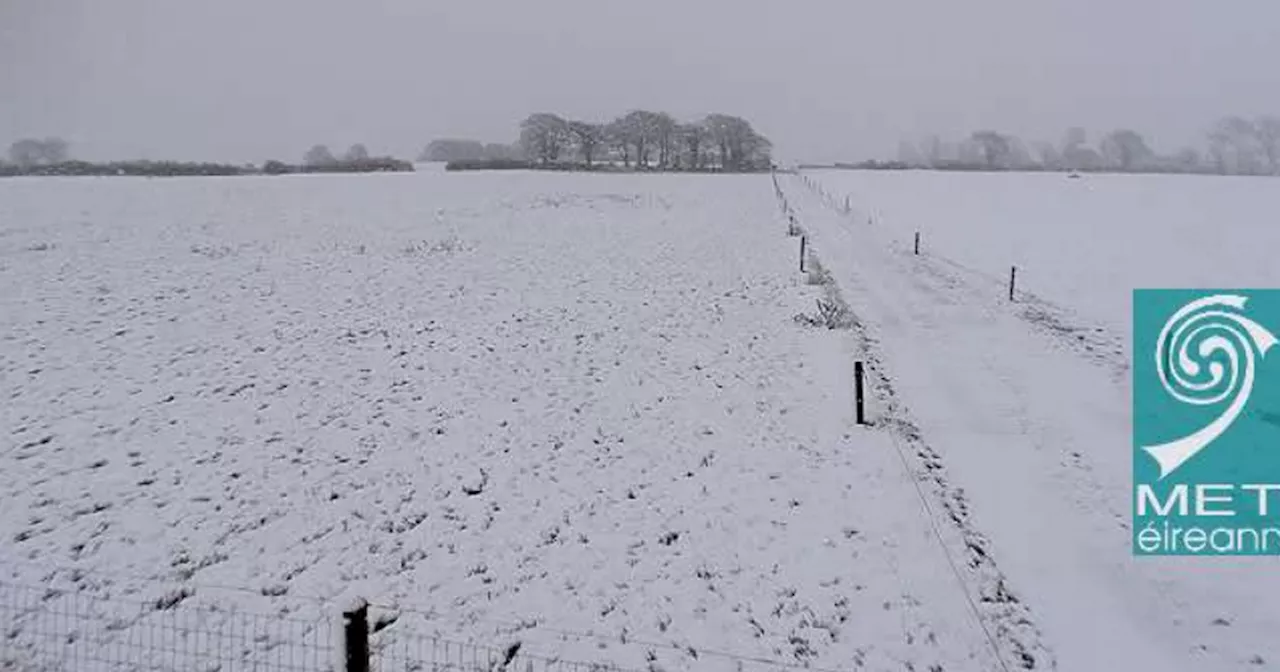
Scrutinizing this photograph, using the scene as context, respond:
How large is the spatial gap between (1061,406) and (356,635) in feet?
45.3

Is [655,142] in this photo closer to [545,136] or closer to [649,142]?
[649,142]

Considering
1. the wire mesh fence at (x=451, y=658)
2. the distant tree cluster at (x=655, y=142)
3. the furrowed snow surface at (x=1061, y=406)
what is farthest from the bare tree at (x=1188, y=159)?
the wire mesh fence at (x=451, y=658)

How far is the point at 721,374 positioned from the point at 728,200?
1918 inches

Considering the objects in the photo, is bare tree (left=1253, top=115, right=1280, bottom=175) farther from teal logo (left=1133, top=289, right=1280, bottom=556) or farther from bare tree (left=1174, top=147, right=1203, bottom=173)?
teal logo (left=1133, top=289, right=1280, bottom=556)

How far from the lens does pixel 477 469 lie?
39.2 ft

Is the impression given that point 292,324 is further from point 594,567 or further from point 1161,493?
point 1161,493

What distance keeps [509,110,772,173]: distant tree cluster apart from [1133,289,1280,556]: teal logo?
132m

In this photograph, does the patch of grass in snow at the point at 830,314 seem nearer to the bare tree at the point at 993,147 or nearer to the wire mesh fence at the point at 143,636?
the wire mesh fence at the point at 143,636

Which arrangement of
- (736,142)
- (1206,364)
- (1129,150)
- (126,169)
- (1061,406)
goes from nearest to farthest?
1. (1061,406)
2. (1206,364)
3. (126,169)
4. (736,142)
5. (1129,150)

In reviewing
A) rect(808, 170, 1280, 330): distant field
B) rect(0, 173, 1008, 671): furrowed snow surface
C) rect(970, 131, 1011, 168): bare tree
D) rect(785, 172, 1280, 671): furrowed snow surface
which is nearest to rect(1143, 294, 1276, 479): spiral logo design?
rect(785, 172, 1280, 671): furrowed snow surface

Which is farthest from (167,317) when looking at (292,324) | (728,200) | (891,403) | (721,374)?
(728,200)

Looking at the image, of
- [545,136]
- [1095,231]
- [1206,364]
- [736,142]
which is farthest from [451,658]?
[736,142]

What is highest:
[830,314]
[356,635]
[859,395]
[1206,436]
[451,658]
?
[830,314]

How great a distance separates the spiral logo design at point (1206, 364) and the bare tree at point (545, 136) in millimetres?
132102
